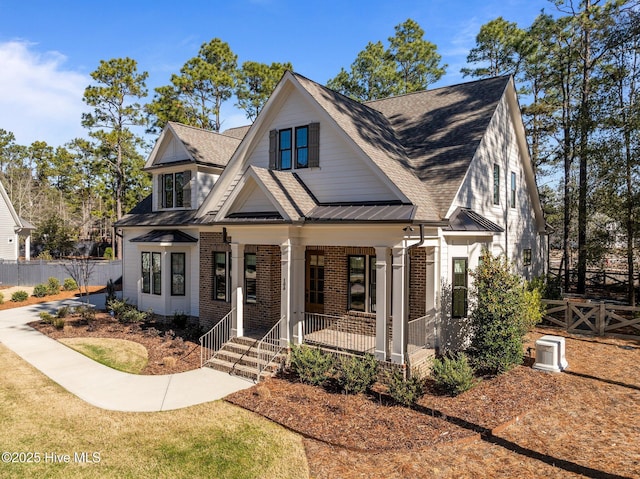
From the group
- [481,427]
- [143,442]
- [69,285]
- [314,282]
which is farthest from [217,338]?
[69,285]

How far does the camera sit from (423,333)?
444 inches

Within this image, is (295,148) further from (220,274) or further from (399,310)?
(399,310)

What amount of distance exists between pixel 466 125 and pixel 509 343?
24.5ft

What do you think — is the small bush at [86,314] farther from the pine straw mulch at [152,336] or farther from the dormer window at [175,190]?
the dormer window at [175,190]

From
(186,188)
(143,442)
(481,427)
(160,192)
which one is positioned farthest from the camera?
(160,192)

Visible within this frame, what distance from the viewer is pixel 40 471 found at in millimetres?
6680

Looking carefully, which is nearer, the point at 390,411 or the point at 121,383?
the point at 390,411

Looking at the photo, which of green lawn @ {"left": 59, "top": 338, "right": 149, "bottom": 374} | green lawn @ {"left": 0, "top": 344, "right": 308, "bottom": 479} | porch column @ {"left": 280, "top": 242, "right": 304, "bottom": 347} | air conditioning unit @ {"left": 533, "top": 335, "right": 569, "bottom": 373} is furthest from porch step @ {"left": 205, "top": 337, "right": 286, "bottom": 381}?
air conditioning unit @ {"left": 533, "top": 335, "right": 569, "bottom": 373}

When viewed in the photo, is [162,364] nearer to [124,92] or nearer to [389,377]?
[389,377]

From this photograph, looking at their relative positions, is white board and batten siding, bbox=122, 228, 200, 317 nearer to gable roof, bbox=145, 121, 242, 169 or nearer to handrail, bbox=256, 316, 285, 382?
gable roof, bbox=145, 121, 242, 169

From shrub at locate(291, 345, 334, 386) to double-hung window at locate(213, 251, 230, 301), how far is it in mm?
5586

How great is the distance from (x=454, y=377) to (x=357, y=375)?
2160 mm

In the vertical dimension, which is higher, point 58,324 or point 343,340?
point 343,340

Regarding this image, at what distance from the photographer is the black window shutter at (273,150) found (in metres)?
13.7
